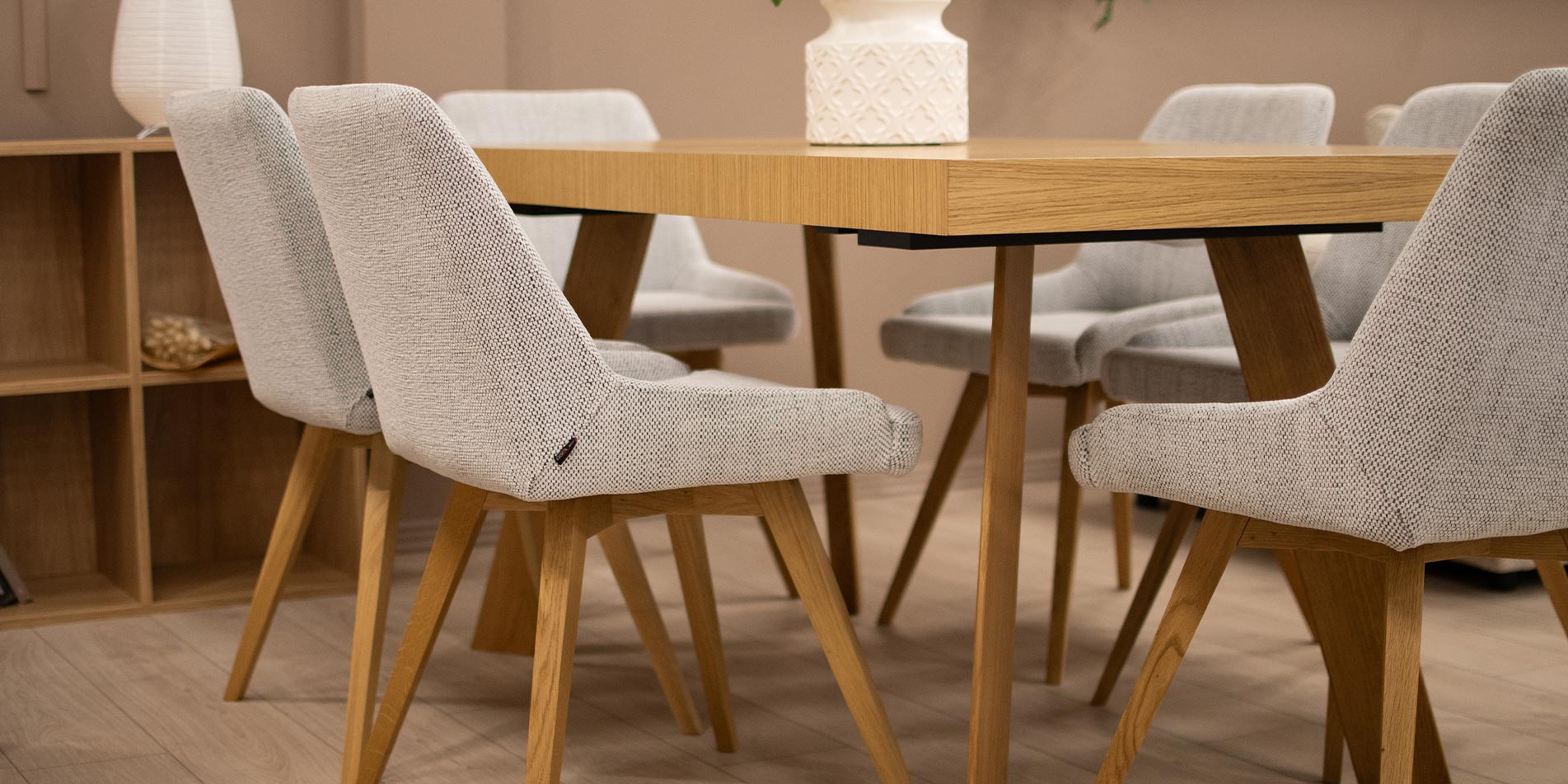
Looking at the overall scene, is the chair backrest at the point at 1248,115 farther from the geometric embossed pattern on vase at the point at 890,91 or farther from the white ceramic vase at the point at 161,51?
the white ceramic vase at the point at 161,51

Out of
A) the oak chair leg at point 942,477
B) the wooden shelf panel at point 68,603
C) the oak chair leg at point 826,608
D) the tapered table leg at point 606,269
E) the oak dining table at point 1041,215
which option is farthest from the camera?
the wooden shelf panel at point 68,603

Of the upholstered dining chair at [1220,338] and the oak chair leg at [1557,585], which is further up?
the upholstered dining chair at [1220,338]

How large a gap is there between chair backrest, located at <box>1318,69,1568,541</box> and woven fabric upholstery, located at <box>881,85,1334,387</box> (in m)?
0.99

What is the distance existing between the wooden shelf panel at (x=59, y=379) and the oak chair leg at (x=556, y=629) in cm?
134

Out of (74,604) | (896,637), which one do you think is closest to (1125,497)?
(896,637)

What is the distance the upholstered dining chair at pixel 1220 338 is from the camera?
2.13 meters

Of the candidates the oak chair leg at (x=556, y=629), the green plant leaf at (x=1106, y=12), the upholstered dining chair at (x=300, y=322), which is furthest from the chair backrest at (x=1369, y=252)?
the green plant leaf at (x=1106, y=12)

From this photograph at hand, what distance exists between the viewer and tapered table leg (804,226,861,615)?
8.55 feet

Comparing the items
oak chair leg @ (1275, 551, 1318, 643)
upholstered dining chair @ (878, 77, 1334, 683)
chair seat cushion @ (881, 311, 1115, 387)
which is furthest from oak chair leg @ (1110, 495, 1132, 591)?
oak chair leg @ (1275, 551, 1318, 643)

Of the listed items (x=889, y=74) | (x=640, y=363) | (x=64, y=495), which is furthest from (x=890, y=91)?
(x=64, y=495)

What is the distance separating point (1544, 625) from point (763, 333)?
4.34 feet

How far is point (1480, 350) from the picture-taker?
1.28 meters

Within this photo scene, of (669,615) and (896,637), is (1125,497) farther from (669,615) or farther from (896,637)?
(669,615)

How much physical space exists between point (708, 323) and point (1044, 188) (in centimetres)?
141
